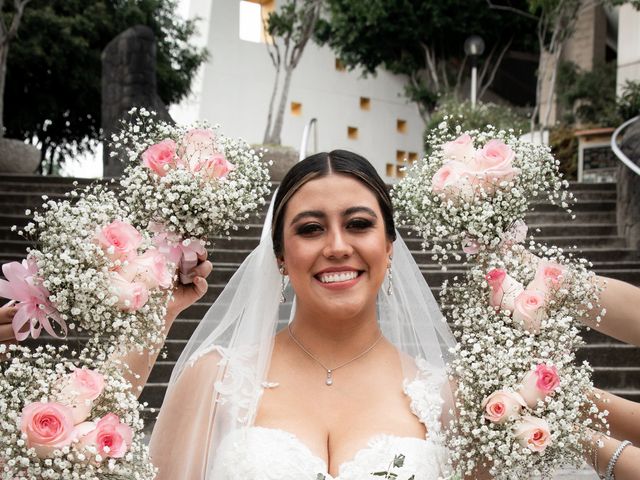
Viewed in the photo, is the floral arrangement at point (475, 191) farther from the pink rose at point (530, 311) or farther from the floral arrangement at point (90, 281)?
the floral arrangement at point (90, 281)

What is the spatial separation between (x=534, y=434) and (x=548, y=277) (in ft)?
1.90

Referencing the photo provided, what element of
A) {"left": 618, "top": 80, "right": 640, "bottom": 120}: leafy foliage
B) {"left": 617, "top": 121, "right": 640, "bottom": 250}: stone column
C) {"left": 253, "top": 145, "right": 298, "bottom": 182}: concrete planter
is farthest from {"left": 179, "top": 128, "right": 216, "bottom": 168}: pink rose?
{"left": 618, "top": 80, "right": 640, "bottom": 120}: leafy foliage

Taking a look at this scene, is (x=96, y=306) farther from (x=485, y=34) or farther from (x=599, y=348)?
(x=485, y=34)

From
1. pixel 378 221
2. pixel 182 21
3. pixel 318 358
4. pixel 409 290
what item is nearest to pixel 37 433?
pixel 318 358

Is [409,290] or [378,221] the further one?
[409,290]

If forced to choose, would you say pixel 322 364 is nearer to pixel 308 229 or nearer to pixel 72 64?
pixel 308 229

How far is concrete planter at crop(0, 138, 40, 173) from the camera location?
12633 millimetres

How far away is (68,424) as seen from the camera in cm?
221

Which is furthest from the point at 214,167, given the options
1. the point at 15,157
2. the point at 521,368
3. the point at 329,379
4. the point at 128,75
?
the point at 128,75

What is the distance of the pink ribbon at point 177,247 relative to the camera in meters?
2.79

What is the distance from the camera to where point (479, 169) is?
2887 mm

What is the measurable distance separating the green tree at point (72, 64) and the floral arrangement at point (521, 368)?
20541 mm

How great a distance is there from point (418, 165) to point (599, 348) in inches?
169

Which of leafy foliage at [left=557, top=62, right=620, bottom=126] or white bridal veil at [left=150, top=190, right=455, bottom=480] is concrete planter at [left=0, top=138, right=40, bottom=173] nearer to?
white bridal veil at [left=150, top=190, right=455, bottom=480]
